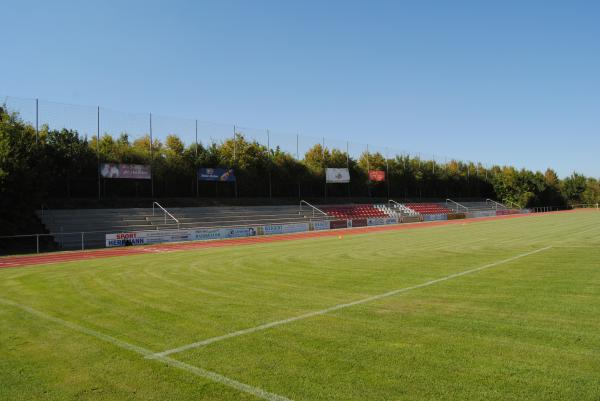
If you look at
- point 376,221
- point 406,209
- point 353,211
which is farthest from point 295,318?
point 406,209

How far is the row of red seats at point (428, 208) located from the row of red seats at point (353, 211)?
771 cm

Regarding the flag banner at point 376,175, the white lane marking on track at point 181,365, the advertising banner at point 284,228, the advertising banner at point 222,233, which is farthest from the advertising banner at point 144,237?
the flag banner at point 376,175

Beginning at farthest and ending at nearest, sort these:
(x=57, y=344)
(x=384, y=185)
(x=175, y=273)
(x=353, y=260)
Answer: (x=384, y=185) < (x=353, y=260) < (x=175, y=273) < (x=57, y=344)

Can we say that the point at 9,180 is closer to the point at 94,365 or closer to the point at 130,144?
the point at 130,144

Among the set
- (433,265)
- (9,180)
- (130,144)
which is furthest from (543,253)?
(130,144)

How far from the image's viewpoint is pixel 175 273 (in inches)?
500

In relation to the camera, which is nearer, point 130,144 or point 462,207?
point 130,144

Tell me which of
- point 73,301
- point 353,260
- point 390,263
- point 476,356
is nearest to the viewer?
point 476,356

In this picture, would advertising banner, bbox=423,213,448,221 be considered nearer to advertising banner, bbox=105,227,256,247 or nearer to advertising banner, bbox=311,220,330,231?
advertising banner, bbox=311,220,330,231

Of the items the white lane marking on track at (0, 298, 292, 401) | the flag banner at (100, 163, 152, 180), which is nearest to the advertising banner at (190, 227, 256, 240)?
the flag banner at (100, 163, 152, 180)

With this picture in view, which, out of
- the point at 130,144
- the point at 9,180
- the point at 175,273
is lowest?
Answer: the point at 175,273

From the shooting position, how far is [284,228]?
122ft

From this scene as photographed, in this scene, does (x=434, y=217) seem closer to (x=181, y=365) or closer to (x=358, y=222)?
(x=358, y=222)

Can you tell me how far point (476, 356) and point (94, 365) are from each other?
439cm
